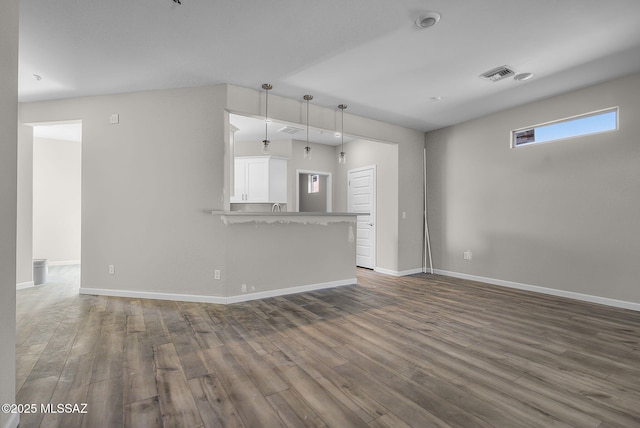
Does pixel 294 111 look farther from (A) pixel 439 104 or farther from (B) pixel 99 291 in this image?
(B) pixel 99 291

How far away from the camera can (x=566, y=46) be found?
9.23 feet

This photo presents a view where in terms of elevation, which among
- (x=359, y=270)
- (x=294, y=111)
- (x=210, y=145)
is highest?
(x=294, y=111)

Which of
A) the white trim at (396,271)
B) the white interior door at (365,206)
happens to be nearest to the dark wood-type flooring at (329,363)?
the white trim at (396,271)

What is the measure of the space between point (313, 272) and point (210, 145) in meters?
2.26

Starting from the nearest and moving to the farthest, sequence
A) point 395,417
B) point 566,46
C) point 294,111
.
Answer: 1. point 395,417
2. point 566,46
3. point 294,111

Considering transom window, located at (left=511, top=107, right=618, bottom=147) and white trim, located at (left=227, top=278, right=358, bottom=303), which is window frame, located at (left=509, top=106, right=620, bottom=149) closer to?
transom window, located at (left=511, top=107, right=618, bottom=147)

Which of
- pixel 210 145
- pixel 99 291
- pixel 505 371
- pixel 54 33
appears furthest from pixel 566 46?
pixel 99 291

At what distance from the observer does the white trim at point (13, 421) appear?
1.42 m

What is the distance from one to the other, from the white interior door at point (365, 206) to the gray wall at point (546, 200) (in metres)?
1.18

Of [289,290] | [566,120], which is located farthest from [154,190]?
[566,120]

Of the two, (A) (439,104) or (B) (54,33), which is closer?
(B) (54,33)

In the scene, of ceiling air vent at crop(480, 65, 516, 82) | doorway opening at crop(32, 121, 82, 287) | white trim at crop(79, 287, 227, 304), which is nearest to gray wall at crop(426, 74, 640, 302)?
ceiling air vent at crop(480, 65, 516, 82)

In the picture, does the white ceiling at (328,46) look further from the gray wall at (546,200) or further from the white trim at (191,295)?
the white trim at (191,295)

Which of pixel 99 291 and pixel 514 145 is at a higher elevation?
pixel 514 145
